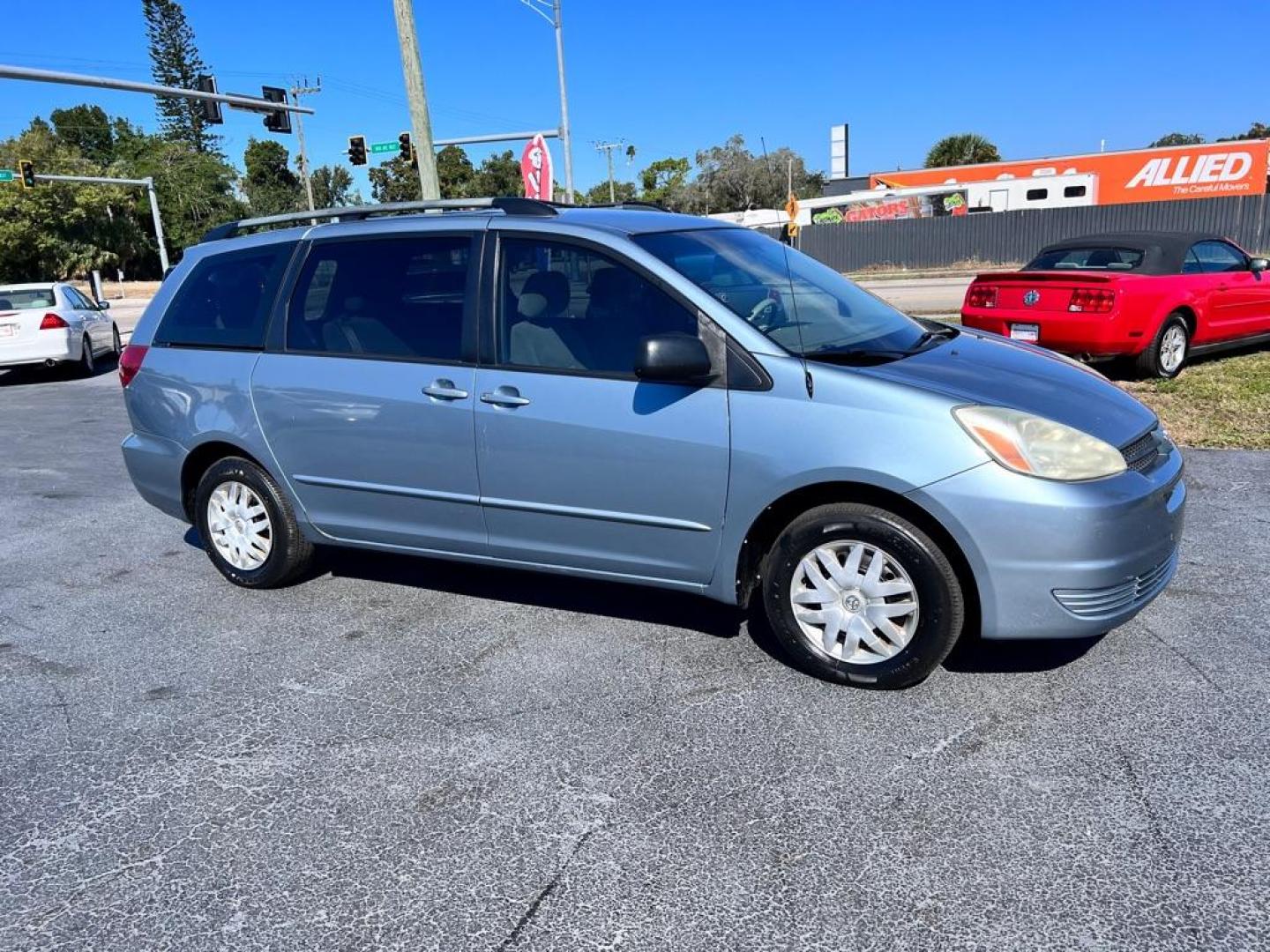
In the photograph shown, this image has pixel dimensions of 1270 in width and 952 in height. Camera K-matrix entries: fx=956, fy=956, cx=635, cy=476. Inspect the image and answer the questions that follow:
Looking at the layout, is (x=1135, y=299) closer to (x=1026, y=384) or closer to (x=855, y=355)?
(x=1026, y=384)

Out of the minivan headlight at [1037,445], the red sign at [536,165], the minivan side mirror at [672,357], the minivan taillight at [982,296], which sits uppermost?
the red sign at [536,165]

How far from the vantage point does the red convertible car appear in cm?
881

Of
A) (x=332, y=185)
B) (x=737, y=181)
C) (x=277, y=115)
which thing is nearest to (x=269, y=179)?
(x=332, y=185)

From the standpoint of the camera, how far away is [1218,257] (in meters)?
9.95

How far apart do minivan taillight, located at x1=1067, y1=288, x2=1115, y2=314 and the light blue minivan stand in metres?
4.82

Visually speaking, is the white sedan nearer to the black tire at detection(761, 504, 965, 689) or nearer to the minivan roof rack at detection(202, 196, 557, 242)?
the minivan roof rack at detection(202, 196, 557, 242)

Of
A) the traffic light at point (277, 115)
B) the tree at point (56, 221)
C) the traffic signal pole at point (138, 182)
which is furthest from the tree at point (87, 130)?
the traffic light at point (277, 115)

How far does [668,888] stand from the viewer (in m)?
2.60

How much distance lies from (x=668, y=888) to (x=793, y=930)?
361mm

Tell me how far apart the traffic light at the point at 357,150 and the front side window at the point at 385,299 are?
2362cm

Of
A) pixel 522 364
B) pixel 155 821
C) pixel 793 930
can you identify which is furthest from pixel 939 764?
pixel 155 821

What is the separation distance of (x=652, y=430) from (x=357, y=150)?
25.5 m

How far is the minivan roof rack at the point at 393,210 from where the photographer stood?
4.35 meters

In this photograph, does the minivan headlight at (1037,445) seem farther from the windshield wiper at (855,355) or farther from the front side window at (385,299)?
the front side window at (385,299)
